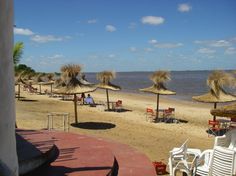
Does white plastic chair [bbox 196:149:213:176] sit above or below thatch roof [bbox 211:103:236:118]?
Result: below

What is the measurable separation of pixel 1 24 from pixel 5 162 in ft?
3.67

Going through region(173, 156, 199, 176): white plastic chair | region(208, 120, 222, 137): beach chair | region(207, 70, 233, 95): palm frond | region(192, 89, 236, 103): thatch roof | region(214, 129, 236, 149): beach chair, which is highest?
region(207, 70, 233, 95): palm frond

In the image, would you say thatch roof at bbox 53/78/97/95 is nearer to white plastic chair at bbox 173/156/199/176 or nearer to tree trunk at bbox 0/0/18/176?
white plastic chair at bbox 173/156/199/176

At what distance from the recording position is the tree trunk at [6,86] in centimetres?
294

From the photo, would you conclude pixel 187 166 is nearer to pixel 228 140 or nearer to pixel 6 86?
pixel 228 140

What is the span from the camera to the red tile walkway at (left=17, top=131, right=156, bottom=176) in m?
5.00

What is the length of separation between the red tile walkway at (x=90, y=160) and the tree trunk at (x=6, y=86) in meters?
1.85

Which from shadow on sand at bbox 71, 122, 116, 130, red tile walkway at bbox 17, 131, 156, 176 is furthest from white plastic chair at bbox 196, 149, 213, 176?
shadow on sand at bbox 71, 122, 116, 130

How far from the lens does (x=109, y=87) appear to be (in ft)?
86.8

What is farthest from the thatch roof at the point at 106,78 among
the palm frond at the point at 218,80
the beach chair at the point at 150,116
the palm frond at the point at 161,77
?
the palm frond at the point at 218,80

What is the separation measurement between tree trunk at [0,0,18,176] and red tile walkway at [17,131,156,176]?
185cm

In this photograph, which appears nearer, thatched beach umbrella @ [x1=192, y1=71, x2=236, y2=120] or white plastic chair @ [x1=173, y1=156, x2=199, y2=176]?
white plastic chair @ [x1=173, y1=156, x2=199, y2=176]

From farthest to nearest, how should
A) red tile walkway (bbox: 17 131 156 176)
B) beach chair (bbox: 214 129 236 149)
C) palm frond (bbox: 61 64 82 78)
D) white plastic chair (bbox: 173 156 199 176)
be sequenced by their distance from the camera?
palm frond (bbox: 61 64 82 78), beach chair (bbox: 214 129 236 149), white plastic chair (bbox: 173 156 199 176), red tile walkway (bbox: 17 131 156 176)

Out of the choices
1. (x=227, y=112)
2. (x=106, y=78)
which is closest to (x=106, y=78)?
(x=106, y=78)
